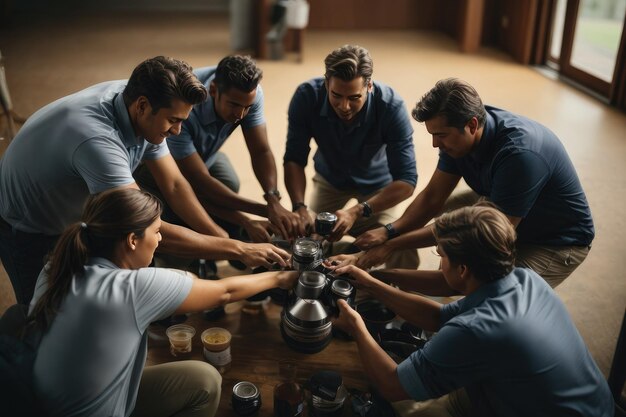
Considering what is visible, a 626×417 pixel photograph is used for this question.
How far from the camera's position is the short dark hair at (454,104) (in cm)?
235

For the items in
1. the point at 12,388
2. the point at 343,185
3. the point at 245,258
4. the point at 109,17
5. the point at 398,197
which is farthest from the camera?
the point at 109,17

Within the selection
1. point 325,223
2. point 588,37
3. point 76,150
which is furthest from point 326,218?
point 588,37

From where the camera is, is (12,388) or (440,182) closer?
(12,388)

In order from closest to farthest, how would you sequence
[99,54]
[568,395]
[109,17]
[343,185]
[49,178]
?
[568,395] → [49,178] → [343,185] → [99,54] → [109,17]

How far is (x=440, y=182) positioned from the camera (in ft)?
9.30

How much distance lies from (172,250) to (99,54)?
5469mm

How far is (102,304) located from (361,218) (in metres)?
1.75

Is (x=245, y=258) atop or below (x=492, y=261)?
below

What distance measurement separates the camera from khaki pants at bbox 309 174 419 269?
3.07 metres

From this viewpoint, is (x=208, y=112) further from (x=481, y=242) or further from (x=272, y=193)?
(x=481, y=242)

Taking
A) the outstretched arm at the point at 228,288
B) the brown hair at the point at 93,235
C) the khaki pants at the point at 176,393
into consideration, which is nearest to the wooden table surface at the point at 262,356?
the khaki pants at the point at 176,393

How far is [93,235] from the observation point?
172cm

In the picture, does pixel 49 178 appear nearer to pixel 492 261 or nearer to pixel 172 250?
pixel 172 250

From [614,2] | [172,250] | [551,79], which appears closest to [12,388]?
[172,250]
